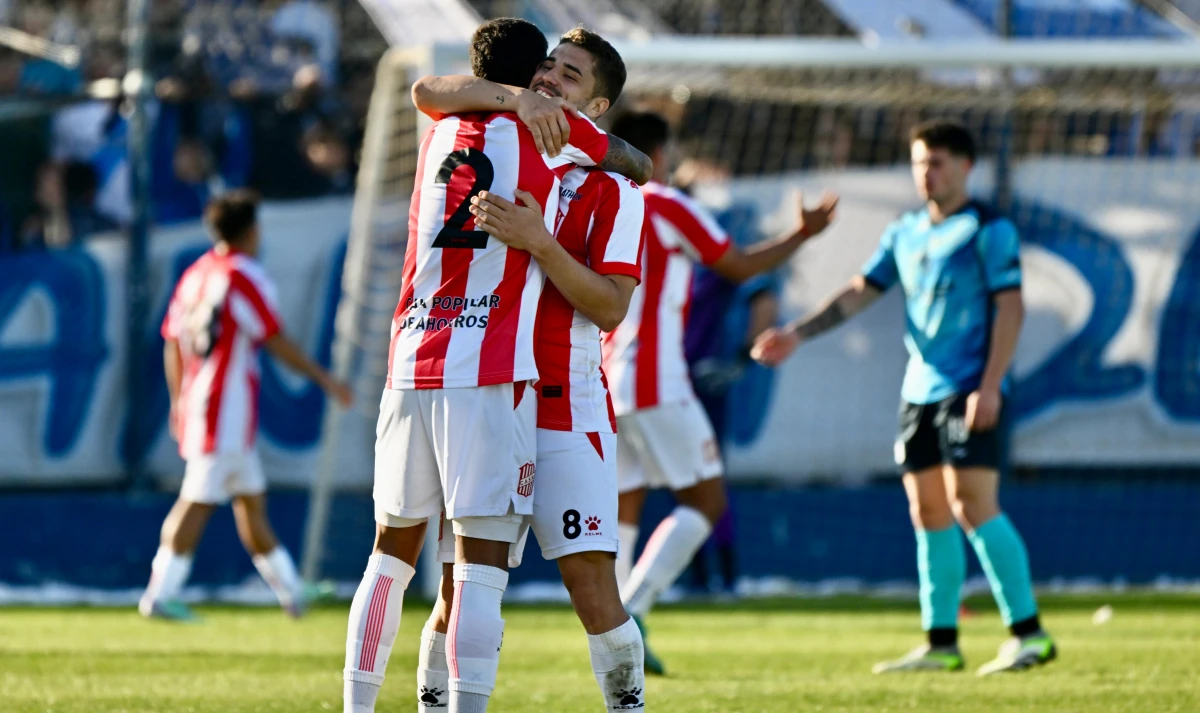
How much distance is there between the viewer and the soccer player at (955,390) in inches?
251

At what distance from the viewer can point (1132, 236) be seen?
1153 cm

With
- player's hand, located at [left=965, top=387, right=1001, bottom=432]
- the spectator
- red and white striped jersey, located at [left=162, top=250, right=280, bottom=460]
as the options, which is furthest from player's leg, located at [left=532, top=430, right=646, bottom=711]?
the spectator

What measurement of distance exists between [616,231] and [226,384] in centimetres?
566

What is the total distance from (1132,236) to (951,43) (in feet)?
9.02

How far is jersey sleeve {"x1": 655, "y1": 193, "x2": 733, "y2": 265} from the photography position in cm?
670

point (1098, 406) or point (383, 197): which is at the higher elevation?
point (383, 197)

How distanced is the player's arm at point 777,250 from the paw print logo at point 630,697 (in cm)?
218

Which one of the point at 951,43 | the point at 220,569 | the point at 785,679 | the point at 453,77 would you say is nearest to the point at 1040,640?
the point at 785,679

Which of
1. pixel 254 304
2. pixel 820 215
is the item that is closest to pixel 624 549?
pixel 820 215

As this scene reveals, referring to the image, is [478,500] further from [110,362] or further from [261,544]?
[110,362]

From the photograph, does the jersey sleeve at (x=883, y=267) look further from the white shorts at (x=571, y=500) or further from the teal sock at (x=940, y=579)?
the white shorts at (x=571, y=500)

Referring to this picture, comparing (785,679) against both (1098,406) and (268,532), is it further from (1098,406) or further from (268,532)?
(1098,406)

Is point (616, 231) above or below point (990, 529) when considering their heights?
above

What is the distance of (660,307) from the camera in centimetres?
707
